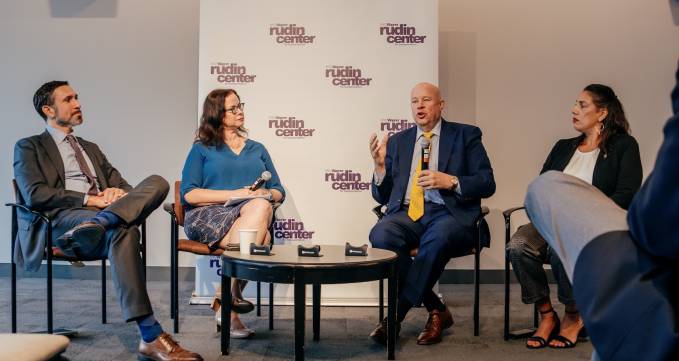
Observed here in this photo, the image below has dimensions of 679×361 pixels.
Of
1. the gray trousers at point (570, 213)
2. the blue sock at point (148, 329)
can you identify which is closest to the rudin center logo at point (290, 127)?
the blue sock at point (148, 329)

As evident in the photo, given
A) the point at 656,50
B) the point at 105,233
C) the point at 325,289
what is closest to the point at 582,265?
the point at 105,233

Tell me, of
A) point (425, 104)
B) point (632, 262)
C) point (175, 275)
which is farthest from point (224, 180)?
point (632, 262)

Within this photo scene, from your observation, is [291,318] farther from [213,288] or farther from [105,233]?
[105,233]

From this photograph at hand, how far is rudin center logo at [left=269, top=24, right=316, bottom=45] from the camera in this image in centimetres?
452

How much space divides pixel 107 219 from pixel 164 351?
0.64 metres

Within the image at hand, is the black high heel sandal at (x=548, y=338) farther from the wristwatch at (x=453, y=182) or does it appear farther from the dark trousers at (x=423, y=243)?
the wristwatch at (x=453, y=182)

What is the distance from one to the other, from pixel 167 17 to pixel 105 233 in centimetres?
270

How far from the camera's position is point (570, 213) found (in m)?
1.44

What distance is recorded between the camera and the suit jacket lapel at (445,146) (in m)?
3.88

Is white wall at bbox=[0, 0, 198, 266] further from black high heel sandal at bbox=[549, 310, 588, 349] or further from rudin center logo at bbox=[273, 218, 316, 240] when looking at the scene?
black high heel sandal at bbox=[549, 310, 588, 349]

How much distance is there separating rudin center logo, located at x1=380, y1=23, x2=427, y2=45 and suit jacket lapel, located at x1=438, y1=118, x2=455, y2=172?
2.48 ft

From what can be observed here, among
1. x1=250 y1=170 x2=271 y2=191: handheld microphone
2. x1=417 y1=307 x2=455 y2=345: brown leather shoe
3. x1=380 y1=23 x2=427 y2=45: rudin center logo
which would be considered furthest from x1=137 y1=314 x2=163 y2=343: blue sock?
x1=380 y1=23 x2=427 y2=45: rudin center logo

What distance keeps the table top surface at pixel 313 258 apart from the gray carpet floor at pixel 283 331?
1.53ft

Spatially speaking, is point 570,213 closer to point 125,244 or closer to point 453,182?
point 125,244
